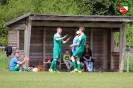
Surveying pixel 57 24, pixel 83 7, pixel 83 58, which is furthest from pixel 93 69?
pixel 83 7

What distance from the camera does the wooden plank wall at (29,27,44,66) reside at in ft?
91.3

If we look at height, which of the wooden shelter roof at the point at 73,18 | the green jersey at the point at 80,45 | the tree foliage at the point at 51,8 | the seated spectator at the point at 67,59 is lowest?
the seated spectator at the point at 67,59

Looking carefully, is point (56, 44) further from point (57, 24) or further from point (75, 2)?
point (75, 2)

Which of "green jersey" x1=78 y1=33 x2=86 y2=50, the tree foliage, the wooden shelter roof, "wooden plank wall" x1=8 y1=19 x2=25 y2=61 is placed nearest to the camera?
"green jersey" x1=78 y1=33 x2=86 y2=50

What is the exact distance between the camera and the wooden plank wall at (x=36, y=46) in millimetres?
27842

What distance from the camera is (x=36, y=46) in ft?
91.8

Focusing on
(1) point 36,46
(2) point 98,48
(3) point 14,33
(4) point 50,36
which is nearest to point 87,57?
(2) point 98,48

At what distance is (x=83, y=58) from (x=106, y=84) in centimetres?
1018

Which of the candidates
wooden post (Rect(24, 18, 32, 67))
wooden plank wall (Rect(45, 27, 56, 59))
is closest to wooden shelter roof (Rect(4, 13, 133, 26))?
wooden post (Rect(24, 18, 32, 67))

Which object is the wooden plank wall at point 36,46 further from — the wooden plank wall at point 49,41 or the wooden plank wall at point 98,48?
the wooden plank wall at point 98,48

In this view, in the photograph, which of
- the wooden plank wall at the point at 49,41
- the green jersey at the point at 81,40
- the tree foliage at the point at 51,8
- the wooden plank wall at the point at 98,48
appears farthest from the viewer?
the tree foliage at the point at 51,8

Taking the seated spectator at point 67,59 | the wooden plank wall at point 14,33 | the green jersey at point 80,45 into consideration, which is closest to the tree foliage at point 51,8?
the wooden plank wall at point 14,33

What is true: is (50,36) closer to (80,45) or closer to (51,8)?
(80,45)

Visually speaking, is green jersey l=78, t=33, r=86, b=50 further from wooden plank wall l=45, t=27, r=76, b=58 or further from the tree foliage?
the tree foliage
